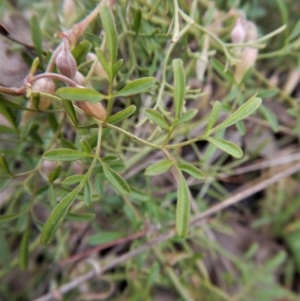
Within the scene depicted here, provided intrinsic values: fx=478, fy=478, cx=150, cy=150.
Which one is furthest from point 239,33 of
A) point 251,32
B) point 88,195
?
point 88,195

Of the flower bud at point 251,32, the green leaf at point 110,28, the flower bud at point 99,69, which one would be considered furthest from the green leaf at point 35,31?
the flower bud at point 251,32

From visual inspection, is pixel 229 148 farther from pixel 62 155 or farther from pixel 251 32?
pixel 251 32

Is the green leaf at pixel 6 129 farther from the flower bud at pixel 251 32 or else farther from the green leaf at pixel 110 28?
the flower bud at pixel 251 32

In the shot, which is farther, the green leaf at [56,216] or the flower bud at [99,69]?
→ the flower bud at [99,69]

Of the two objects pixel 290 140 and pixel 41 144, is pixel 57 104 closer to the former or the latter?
pixel 41 144

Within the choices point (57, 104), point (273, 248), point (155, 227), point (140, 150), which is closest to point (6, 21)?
point (57, 104)

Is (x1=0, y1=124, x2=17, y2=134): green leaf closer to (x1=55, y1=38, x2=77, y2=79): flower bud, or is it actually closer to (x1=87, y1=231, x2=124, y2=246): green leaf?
(x1=55, y1=38, x2=77, y2=79): flower bud
